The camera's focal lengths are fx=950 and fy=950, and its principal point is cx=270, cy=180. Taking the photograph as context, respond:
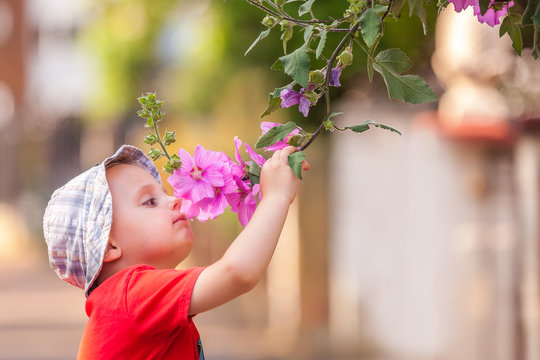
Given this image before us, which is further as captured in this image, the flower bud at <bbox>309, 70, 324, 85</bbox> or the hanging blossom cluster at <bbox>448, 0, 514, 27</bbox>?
the hanging blossom cluster at <bbox>448, 0, 514, 27</bbox>

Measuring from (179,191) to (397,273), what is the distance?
8.42 meters

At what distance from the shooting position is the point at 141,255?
83.1 inches

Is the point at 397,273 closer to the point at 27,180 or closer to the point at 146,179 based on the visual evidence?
the point at 146,179

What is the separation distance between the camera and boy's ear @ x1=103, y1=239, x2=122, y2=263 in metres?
2.10

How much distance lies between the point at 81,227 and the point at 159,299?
11.9 inches

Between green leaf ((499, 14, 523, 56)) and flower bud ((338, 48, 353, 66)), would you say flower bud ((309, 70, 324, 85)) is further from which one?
green leaf ((499, 14, 523, 56))

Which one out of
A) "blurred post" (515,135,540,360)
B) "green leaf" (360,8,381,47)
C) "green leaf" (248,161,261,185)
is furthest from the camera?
"blurred post" (515,135,540,360)

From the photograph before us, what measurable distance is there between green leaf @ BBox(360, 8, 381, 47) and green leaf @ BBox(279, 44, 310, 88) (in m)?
0.12

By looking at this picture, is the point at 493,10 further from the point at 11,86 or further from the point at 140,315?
the point at 11,86

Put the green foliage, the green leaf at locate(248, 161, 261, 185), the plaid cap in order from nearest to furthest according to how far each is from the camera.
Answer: the green foliage
the green leaf at locate(248, 161, 261, 185)
the plaid cap

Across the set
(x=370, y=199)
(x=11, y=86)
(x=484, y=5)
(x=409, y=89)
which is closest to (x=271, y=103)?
(x=409, y=89)

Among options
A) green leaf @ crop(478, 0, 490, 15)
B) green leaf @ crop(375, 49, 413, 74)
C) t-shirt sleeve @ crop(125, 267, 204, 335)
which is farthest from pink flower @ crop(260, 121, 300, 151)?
green leaf @ crop(478, 0, 490, 15)

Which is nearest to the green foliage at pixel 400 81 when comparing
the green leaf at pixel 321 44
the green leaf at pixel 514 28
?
the green leaf at pixel 321 44

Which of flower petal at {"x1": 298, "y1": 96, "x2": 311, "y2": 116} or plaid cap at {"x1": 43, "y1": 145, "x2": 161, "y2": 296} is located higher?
flower petal at {"x1": 298, "y1": 96, "x2": 311, "y2": 116}
